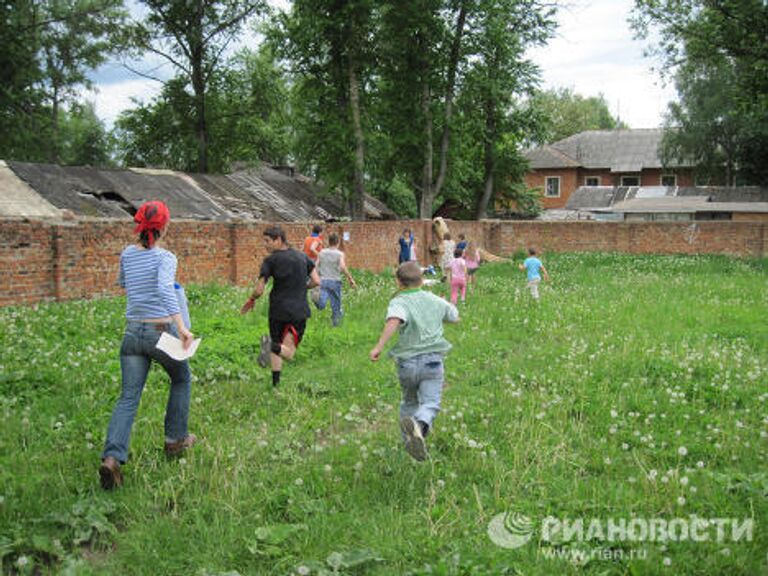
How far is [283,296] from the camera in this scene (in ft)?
25.7

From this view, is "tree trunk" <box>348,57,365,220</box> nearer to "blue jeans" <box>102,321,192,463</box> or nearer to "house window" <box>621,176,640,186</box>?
"blue jeans" <box>102,321,192,463</box>

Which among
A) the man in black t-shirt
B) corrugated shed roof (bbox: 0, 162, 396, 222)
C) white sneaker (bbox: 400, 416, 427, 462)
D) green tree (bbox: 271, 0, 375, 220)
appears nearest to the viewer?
white sneaker (bbox: 400, 416, 427, 462)

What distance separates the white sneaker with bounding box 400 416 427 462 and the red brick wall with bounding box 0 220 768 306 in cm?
954

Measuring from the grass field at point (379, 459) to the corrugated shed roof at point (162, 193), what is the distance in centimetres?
1164

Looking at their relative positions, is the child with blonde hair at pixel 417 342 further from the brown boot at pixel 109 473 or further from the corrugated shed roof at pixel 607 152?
the corrugated shed roof at pixel 607 152

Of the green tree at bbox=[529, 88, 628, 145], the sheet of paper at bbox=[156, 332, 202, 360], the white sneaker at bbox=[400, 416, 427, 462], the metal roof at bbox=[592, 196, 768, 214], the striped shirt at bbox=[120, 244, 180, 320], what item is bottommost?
Result: the white sneaker at bbox=[400, 416, 427, 462]

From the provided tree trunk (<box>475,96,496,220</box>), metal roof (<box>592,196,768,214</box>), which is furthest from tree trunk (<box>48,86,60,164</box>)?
metal roof (<box>592,196,768,214</box>)

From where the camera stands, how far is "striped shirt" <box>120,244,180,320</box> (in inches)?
190

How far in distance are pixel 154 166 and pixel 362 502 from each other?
33.6 meters

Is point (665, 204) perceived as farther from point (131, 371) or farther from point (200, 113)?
point (131, 371)

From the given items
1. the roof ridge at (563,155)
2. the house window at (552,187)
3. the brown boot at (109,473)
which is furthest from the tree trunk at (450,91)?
the house window at (552,187)

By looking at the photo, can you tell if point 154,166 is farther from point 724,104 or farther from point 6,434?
point 724,104

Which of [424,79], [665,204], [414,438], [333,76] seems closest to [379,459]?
[414,438]

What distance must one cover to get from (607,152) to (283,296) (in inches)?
2151
